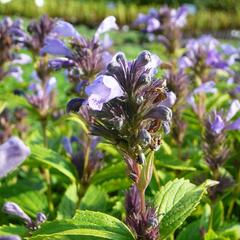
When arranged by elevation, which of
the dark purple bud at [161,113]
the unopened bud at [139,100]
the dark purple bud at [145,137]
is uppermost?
the unopened bud at [139,100]

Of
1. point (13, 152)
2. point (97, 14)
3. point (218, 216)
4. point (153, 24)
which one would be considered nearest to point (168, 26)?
point (153, 24)

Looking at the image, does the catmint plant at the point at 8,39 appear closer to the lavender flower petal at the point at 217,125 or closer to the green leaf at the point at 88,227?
the lavender flower petal at the point at 217,125

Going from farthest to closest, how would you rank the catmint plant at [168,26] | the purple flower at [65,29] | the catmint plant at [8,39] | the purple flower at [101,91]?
the catmint plant at [168,26], the catmint plant at [8,39], the purple flower at [65,29], the purple flower at [101,91]

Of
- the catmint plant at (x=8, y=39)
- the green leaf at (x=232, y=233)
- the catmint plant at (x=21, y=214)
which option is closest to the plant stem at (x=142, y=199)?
the catmint plant at (x=21, y=214)

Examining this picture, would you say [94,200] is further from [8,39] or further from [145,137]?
[8,39]

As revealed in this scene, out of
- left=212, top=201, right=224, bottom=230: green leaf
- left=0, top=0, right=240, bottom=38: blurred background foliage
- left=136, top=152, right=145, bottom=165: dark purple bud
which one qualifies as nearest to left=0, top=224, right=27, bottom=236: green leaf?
left=136, top=152, right=145, bottom=165: dark purple bud

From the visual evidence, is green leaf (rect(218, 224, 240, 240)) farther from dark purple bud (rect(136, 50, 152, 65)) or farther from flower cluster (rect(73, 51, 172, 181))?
dark purple bud (rect(136, 50, 152, 65))
